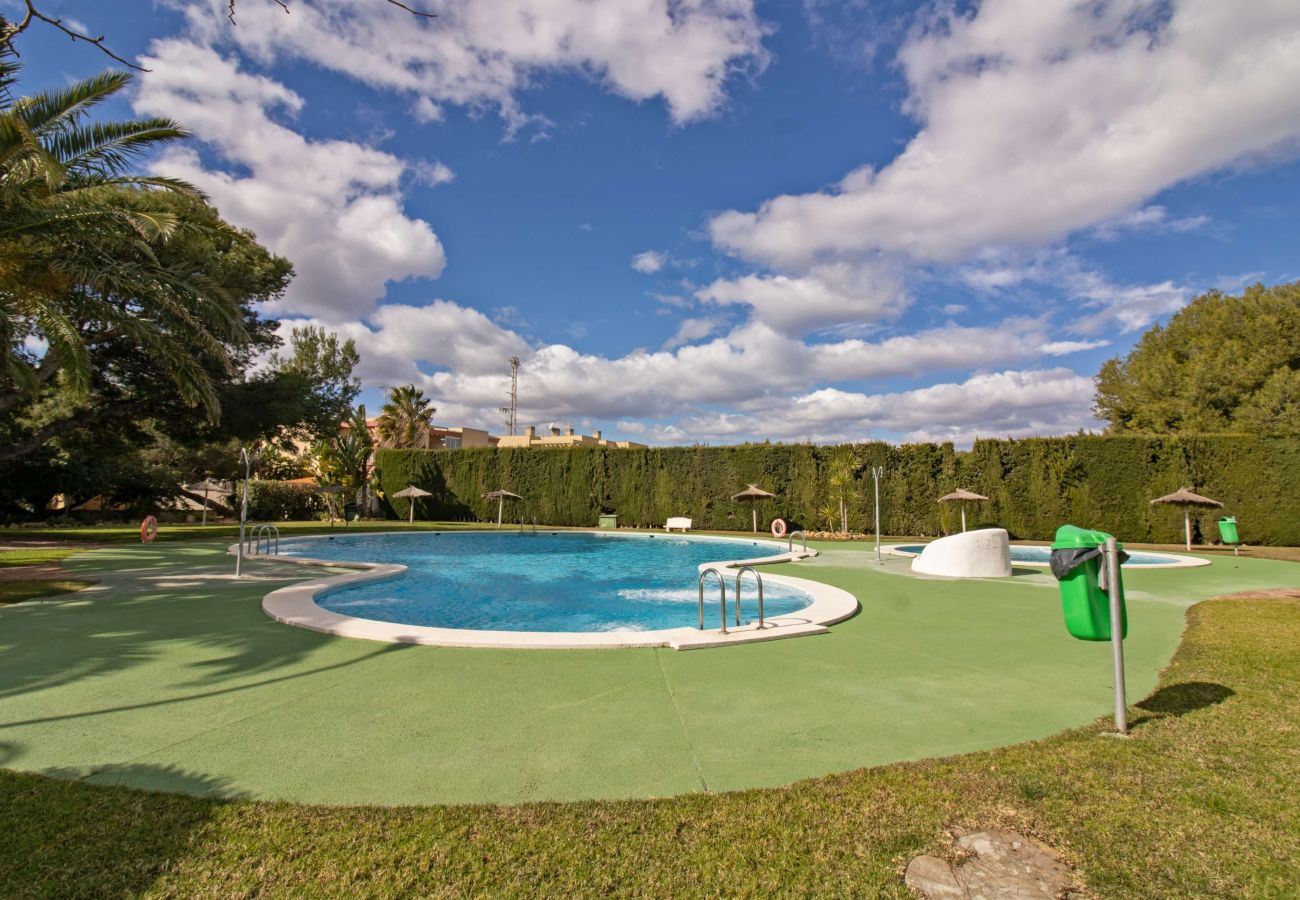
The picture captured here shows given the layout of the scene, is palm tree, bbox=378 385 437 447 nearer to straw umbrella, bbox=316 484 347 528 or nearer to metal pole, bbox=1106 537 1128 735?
straw umbrella, bbox=316 484 347 528

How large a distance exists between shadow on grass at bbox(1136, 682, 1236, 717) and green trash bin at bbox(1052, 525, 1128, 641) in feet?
3.21

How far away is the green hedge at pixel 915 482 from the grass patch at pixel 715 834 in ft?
64.2

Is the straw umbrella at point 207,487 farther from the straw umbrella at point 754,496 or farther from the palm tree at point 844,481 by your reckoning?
the palm tree at point 844,481

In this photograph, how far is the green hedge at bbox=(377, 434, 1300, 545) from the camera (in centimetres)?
1831

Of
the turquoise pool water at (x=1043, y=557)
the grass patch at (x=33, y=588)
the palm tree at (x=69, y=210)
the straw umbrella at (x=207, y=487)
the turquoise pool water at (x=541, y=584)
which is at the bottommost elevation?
the turquoise pool water at (x=541, y=584)

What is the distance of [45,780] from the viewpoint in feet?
10.6

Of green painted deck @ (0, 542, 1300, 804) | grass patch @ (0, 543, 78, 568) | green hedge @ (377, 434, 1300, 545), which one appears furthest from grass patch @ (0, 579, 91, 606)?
green hedge @ (377, 434, 1300, 545)

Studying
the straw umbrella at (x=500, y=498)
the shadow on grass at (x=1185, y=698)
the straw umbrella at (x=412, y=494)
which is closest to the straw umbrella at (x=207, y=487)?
the straw umbrella at (x=412, y=494)

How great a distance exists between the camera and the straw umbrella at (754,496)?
2281cm

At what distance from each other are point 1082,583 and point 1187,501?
18727 millimetres

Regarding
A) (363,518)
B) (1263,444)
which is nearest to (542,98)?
(1263,444)

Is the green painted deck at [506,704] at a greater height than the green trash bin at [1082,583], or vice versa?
the green trash bin at [1082,583]

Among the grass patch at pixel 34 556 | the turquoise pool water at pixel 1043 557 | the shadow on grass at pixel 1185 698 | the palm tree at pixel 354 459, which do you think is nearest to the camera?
the shadow on grass at pixel 1185 698

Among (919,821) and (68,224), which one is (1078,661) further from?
(68,224)
